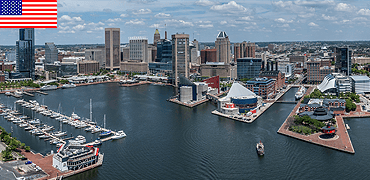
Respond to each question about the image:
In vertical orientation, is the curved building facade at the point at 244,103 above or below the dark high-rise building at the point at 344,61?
below

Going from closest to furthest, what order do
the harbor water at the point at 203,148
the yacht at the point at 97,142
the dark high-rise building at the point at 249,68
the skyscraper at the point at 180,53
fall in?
the harbor water at the point at 203,148 < the yacht at the point at 97,142 < the skyscraper at the point at 180,53 < the dark high-rise building at the point at 249,68

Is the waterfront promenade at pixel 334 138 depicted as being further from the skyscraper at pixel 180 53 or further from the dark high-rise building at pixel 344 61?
the skyscraper at pixel 180 53

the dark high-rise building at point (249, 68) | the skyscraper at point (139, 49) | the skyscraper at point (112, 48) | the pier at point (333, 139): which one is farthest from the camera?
the skyscraper at point (139, 49)

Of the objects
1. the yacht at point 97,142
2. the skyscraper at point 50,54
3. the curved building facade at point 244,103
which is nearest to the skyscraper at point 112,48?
the skyscraper at point 50,54

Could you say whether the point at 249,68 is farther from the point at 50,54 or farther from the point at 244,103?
the point at 50,54

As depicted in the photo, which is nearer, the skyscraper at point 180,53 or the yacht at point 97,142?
the yacht at point 97,142

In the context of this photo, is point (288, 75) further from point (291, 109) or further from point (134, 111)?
point (134, 111)

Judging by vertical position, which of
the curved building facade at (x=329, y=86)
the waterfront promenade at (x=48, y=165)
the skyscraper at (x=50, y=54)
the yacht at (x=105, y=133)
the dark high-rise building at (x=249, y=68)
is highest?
A: the skyscraper at (x=50, y=54)

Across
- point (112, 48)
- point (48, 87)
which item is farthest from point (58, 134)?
point (112, 48)
